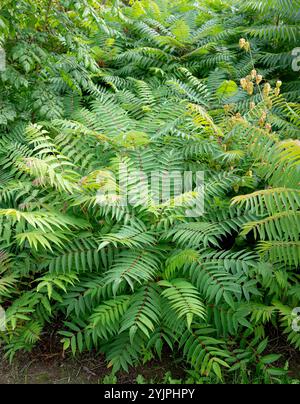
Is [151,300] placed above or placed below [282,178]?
below

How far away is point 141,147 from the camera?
3217 mm

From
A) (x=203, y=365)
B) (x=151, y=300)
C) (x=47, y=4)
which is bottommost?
(x=203, y=365)

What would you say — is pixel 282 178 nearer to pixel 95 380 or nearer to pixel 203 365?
pixel 203 365

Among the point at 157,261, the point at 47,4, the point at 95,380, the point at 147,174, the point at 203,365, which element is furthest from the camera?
the point at 47,4

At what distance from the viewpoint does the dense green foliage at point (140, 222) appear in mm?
2400

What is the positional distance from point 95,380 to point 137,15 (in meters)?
4.14

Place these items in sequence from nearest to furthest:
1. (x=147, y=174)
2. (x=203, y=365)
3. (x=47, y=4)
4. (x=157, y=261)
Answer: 1. (x=203, y=365)
2. (x=157, y=261)
3. (x=147, y=174)
4. (x=47, y=4)

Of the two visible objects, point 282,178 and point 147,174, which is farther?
point 147,174

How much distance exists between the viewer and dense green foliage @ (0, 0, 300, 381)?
2400 millimetres

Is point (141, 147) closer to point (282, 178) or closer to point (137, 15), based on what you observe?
point (282, 178)

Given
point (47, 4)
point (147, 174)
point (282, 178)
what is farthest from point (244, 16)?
point (282, 178)

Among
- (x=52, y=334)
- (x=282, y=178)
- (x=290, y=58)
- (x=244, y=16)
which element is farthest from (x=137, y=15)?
(x=52, y=334)

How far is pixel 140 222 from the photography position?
2682 mm

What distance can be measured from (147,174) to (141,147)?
0.79 feet
